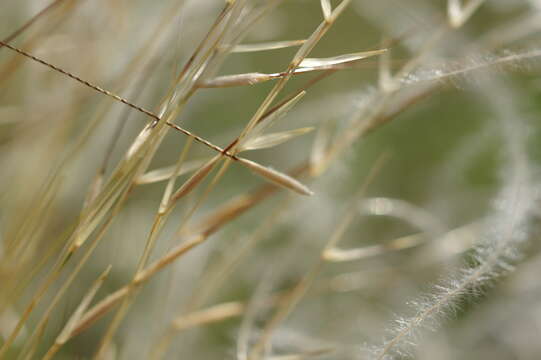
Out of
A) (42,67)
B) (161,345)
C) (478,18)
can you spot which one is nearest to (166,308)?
(161,345)

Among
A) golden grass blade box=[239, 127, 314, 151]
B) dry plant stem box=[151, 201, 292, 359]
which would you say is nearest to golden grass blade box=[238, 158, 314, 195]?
golden grass blade box=[239, 127, 314, 151]

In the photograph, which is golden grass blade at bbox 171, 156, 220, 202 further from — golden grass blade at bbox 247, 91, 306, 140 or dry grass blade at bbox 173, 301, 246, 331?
dry grass blade at bbox 173, 301, 246, 331

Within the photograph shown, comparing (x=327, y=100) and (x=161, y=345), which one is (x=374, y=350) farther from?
(x=327, y=100)

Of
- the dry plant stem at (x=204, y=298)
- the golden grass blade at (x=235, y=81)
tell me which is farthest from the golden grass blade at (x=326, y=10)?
the dry plant stem at (x=204, y=298)

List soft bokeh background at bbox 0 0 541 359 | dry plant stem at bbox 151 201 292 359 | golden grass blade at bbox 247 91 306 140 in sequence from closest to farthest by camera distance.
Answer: golden grass blade at bbox 247 91 306 140, dry plant stem at bbox 151 201 292 359, soft bokeh background at bbox 0 0 541 359

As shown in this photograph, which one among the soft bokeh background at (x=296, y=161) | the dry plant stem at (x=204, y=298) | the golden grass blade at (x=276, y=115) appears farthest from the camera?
the soft bokeh background at (x=296, y=161)

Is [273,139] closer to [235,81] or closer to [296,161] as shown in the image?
[235,81]

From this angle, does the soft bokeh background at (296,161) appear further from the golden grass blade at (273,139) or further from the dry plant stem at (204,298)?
the golden grass blade at (273,139)

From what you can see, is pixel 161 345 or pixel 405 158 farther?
pixel 405 158
